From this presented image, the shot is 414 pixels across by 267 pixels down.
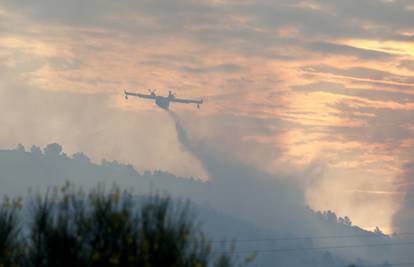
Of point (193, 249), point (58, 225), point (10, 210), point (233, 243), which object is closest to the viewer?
point (233, 243)

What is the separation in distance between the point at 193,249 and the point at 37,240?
35.0 feet

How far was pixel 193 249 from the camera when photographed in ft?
166

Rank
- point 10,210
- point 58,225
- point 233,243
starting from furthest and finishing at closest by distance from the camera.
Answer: point 10,210
point 58,225
point 233,243

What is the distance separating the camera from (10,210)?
201ft

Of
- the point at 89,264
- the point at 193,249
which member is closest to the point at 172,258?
the point at 193,249

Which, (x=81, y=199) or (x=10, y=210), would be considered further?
(x=10, y=210)

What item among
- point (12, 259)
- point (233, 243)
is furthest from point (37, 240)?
point (233, 243)

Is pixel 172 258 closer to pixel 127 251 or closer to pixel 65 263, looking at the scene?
pixel 127 251

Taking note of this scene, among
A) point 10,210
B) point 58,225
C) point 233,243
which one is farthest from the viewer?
point 10,210

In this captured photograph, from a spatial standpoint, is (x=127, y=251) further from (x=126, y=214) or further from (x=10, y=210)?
(x=10, y=210)

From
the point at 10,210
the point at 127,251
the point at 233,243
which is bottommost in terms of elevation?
the point at 10,210

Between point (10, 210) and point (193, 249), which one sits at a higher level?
point (193, 249)

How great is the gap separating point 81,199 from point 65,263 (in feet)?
12.7

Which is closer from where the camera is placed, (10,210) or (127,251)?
(127,251)
